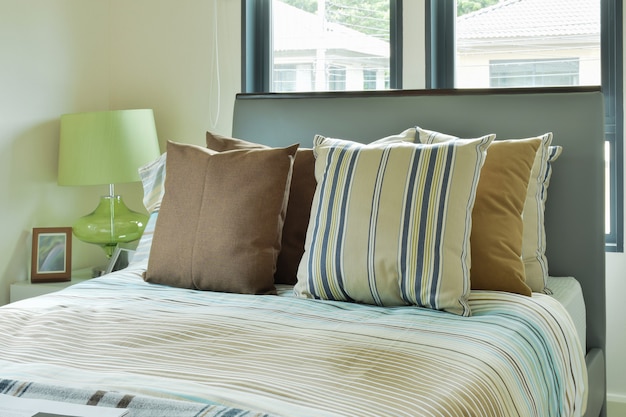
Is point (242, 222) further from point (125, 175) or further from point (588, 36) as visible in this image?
point (588, 36)

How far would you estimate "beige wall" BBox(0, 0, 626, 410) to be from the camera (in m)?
3.32

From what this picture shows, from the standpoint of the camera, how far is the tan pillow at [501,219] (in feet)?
7.31

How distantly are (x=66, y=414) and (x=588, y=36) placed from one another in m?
2.42

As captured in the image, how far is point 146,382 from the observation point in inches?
56.2

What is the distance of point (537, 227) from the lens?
2461 mm

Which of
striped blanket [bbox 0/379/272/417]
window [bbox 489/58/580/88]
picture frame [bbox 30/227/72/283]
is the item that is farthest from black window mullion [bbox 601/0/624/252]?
picture frame [bbox 30/227/72/283]

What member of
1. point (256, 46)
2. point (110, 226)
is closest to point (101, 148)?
point (110, 226)

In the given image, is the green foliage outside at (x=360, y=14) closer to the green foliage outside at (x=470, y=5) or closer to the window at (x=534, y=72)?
the green foliage outside at (x=470, y=5)

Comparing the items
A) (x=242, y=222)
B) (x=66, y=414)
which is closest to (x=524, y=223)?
(x=242, y=222)

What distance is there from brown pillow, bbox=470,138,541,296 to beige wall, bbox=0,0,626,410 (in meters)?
0.92

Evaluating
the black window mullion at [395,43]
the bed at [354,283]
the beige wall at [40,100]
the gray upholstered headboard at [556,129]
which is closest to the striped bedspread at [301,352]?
the bed at [354,283]

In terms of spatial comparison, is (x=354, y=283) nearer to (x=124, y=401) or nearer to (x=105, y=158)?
(x=124, y=401)

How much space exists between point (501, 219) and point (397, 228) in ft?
1.12

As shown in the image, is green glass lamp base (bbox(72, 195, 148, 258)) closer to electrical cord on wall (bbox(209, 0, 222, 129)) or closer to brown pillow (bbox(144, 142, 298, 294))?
electrical cord on wall (bbox(209, 0, 222, 129))
